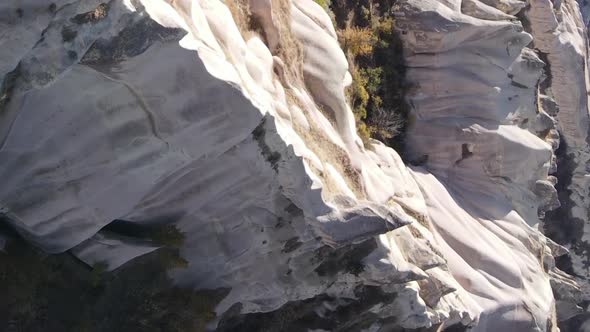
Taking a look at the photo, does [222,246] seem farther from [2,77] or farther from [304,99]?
[2,77]

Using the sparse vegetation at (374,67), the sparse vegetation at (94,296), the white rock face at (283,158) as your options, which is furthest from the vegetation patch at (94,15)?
the sparse vegetation at (374,67)

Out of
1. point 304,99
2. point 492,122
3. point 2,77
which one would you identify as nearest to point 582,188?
point 492,122

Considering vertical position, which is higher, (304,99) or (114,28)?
(114,28)

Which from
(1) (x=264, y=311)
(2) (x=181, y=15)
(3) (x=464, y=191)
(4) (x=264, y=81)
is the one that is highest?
(2) (x=181, y=15)

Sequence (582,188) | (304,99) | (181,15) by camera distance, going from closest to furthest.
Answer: (181,15) → (304,99) → (582,188)

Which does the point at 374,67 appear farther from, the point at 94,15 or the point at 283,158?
the point at 94,15

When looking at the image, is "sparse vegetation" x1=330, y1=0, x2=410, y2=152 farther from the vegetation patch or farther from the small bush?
the vegetation patch

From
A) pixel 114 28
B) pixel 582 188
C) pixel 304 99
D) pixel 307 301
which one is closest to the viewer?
pixel 114 28
